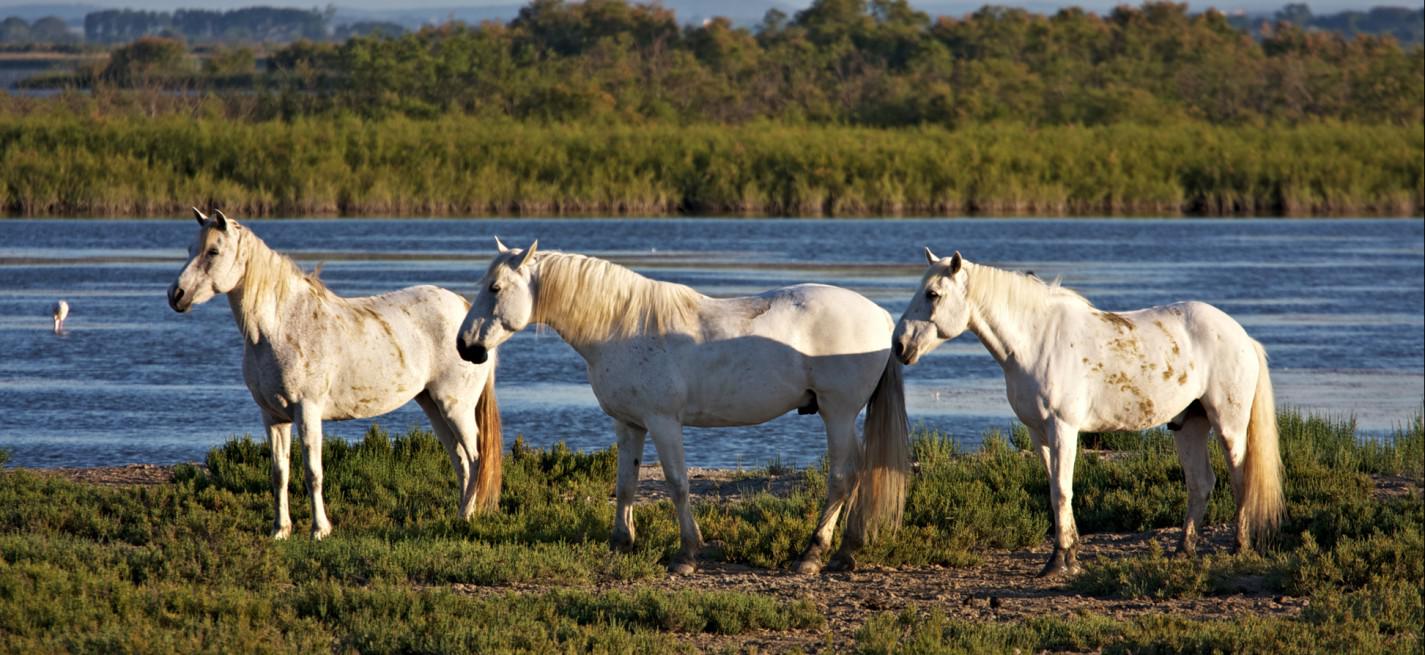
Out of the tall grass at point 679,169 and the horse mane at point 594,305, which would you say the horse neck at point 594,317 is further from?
the tall grass at point 679,169

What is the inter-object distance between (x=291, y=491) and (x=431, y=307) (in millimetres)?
1607

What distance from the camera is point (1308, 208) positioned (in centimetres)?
4738

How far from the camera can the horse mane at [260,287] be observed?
9961 mm

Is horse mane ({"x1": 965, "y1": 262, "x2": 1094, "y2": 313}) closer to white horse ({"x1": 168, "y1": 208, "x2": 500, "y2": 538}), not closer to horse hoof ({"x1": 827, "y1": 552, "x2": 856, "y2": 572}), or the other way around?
horse hoof ({"x1": 827, "y1": 552, "x2": 856, "y2": 572})

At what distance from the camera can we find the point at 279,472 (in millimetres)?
10086

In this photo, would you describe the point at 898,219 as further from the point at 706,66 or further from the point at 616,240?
the point at 706,66

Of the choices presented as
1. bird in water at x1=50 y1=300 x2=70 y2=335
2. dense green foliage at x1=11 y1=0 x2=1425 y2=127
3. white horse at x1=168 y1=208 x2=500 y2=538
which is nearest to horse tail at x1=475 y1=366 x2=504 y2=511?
white horse at x1=168 y1=208 x2=500 y2=538

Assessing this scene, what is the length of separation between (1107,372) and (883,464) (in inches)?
51.8

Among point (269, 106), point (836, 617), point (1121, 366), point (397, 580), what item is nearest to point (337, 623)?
point (397, 580)

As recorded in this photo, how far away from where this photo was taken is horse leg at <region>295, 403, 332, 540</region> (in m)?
9.98

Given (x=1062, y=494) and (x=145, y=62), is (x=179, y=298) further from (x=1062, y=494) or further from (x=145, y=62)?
(x=145, y=62)

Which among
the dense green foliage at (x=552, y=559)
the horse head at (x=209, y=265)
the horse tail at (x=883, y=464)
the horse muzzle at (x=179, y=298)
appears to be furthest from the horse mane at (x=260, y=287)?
the horse tail at (x=883, y=464)

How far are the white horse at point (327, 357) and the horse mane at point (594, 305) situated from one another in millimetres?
1445

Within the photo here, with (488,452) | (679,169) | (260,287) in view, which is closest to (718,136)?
(679,169)
